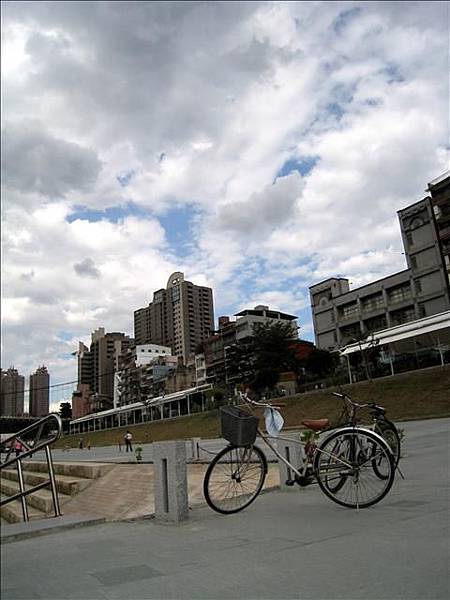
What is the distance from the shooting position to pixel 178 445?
4.55 m

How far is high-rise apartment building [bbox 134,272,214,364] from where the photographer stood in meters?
127

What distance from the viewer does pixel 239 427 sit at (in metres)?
4.33

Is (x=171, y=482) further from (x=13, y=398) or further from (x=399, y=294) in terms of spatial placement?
(x=399, y=294)

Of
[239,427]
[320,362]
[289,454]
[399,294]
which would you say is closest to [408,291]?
[399,294]

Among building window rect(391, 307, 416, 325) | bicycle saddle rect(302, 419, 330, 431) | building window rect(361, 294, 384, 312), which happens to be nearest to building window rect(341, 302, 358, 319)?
building window rect(361, 294, 384, 312)

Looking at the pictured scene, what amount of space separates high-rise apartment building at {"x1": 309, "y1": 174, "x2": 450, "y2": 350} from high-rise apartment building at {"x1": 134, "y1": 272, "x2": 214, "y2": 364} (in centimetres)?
6334

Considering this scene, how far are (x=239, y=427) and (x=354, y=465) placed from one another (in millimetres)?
1034

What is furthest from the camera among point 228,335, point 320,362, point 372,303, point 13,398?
point 228,335

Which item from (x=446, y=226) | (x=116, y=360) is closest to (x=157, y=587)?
(x=446, y=226)

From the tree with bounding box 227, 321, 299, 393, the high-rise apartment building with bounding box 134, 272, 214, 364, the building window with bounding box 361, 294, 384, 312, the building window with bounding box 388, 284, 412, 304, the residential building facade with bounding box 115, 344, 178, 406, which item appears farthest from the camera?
the high-rise apartment building with bounding box 134, 272, 214, 364

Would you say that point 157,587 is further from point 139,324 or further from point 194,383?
point 139,324

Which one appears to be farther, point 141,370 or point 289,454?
point 141,370

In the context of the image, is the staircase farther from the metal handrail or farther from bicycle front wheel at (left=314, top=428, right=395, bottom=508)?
bicycle front wheel at (left=314, top=428, right=395, bottom=508)

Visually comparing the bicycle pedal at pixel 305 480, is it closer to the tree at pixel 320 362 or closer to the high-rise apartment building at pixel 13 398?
the high-rise apartment building at pixel 13 398
